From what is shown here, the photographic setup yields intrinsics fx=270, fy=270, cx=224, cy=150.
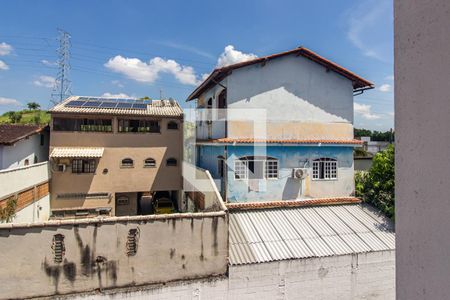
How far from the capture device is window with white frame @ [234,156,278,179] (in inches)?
651

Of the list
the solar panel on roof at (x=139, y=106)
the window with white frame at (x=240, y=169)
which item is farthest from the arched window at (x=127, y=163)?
the window with white frame at (x=240, y=169)

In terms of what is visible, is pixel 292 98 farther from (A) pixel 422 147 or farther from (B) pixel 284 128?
(A) pixel 422 147

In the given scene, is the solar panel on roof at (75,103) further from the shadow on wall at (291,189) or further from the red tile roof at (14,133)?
the shadow on wall at (291,189)

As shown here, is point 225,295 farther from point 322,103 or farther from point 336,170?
point 322,103

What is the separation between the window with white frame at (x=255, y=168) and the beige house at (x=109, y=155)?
324 inches

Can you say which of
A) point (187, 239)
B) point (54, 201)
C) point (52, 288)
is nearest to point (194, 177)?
point (187, 239)

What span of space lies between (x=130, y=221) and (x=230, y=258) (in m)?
4.70

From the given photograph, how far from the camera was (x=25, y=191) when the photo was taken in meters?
16.7

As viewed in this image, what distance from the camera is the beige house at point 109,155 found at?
68.6 ft

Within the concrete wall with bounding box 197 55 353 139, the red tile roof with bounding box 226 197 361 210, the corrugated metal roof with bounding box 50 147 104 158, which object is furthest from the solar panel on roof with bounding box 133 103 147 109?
the red tile roof with bounding box 226 197 361 210

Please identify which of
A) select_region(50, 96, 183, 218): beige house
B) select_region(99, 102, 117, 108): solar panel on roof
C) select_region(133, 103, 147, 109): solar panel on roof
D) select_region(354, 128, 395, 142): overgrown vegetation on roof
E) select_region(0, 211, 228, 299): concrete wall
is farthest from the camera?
select_region(354, 128, 395, 142): overgrown vegetation on roof

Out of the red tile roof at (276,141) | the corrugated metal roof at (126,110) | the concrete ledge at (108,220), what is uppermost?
the corrugated metal roof at (126,110)

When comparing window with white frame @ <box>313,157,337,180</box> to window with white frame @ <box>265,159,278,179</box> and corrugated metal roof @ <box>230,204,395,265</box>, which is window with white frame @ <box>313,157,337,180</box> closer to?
corrugated metal roof @ <box>230,204,395,265</box>

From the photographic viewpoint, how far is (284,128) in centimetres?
1759
